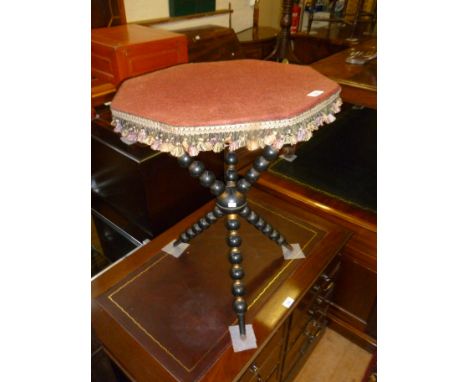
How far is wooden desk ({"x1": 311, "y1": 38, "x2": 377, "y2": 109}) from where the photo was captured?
1.18 metres

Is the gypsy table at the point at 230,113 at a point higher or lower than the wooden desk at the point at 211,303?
higher

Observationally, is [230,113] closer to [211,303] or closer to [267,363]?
[211,303]

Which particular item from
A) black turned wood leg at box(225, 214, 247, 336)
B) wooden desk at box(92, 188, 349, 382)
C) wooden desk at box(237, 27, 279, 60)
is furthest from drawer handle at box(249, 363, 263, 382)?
wooden desk at box(237, 27, 279, 60)

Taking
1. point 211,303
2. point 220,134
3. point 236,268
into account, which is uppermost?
point 220,134

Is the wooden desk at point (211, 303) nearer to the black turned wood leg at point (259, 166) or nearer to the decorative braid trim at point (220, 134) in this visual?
the black turned wood leg at point (259, 166)

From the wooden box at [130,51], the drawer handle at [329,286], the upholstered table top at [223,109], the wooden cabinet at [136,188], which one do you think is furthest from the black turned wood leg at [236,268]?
the wooden box at [130,51]

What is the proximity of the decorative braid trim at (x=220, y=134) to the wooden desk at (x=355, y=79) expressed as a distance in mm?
597

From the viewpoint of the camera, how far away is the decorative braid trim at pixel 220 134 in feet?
2.00

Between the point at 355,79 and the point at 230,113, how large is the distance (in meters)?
0.85

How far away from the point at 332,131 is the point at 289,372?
4.62 feet

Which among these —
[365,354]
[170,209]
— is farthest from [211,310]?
[365,354]

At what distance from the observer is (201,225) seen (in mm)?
1045

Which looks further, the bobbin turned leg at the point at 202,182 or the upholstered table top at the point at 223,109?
the bobbin turned leg at the point at 202,182

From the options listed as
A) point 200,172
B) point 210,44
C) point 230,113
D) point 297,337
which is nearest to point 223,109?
point 230,113
